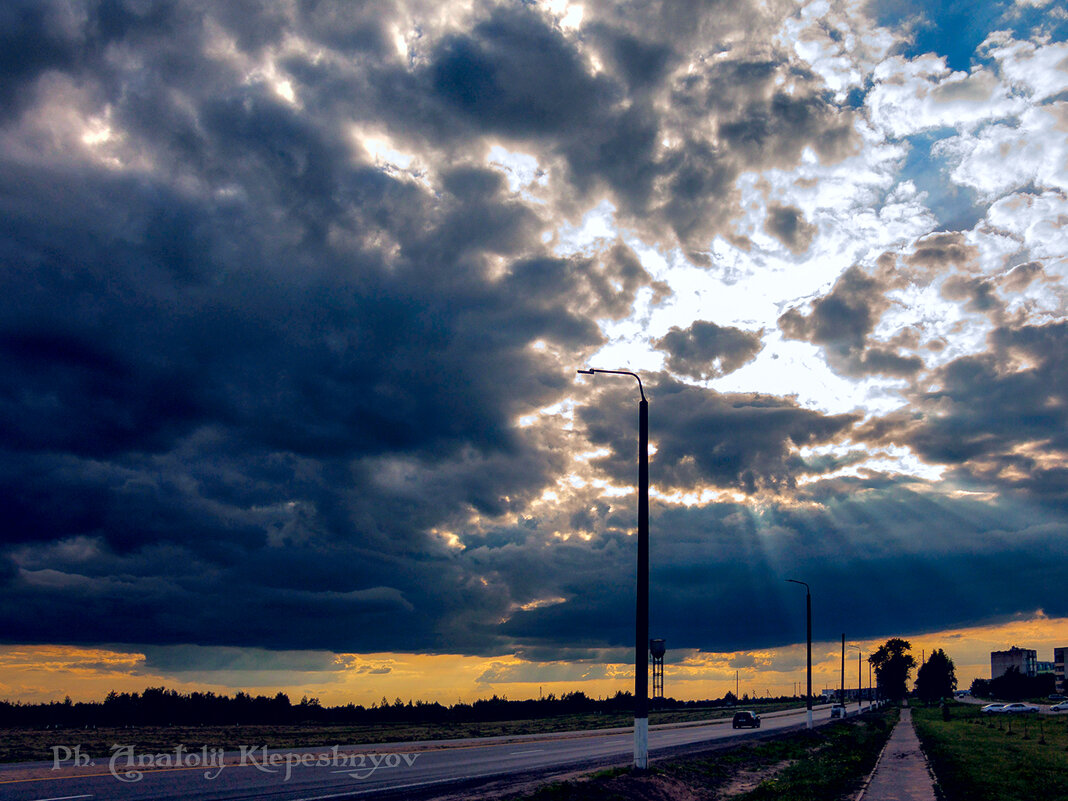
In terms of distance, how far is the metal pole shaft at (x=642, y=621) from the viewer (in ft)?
70.5

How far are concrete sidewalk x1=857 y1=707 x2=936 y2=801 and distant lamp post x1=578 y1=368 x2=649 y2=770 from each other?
8730mm

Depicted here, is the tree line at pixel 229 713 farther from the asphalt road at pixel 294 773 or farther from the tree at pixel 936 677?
the tree at pixel 936 677

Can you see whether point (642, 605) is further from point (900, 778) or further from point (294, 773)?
point (900, 778)

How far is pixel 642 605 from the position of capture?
22.3 m

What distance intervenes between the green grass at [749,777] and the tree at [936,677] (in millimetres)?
154606

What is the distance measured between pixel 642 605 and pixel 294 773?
46.7 ft

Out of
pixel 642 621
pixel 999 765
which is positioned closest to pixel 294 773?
pixel 642 621

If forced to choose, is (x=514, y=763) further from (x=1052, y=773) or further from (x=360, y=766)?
(x=1052, y=773)

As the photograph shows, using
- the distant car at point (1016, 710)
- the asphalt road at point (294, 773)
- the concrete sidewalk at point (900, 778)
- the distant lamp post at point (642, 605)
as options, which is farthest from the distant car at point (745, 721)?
the distant car at point (1016, 710)

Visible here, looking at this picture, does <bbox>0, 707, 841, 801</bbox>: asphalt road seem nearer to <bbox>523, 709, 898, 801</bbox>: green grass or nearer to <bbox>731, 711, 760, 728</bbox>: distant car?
<bbox>523, 709, 898, 801</bbox>: green grass

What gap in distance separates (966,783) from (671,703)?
170884 mm

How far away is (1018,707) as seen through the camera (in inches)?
4560

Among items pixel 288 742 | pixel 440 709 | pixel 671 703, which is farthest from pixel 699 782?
pixel 671 703

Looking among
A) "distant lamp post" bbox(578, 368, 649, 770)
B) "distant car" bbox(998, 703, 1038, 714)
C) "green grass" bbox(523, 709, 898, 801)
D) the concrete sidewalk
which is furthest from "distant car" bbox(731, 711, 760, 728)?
"distant car" bbox(998, 703, 1038, 714)
